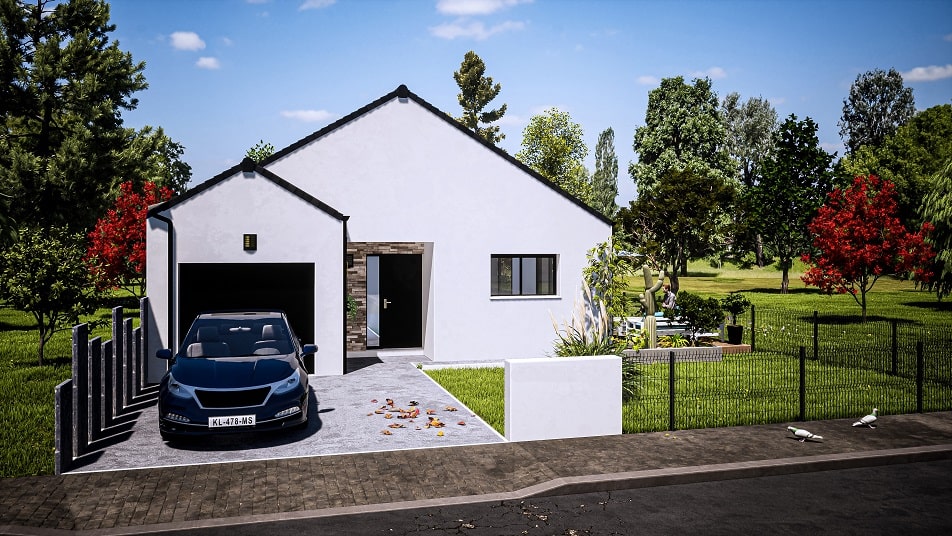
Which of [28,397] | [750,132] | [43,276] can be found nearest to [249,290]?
[28,397]

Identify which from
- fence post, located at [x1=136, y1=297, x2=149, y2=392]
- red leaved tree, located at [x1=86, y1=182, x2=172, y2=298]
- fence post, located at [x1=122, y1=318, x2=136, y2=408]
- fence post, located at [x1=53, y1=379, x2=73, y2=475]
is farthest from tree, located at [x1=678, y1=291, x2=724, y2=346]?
red leaved tree, located at [x1=86, y1=182, x2=172, y2=298]

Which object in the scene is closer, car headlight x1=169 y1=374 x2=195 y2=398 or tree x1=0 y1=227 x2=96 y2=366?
car headlight x1=169 y1=374 x2=195 y2=398

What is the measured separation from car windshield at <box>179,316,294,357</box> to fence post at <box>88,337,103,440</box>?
1.21 m

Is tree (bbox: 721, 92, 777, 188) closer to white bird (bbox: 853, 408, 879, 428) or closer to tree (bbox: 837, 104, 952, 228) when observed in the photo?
tree (bbox: 837, 104, 952, 228)

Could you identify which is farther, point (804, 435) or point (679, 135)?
point (679, 135)

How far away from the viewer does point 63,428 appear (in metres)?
9.23

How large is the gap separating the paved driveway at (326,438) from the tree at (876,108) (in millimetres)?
80150

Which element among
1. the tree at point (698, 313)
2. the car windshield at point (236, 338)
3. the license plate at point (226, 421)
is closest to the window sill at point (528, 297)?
the tree at point (698, 313)

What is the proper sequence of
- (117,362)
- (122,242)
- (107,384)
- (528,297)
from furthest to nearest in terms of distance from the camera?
(122,242) → (528,297) → (117,362) → (107,384)

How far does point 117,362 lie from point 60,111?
3884cm

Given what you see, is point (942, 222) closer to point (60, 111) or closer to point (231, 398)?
point (231, 398)

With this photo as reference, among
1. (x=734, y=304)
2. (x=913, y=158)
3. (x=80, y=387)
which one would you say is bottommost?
(x=80, y=387)

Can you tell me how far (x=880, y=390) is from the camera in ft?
49.8

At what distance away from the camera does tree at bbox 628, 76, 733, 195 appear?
55062mm
